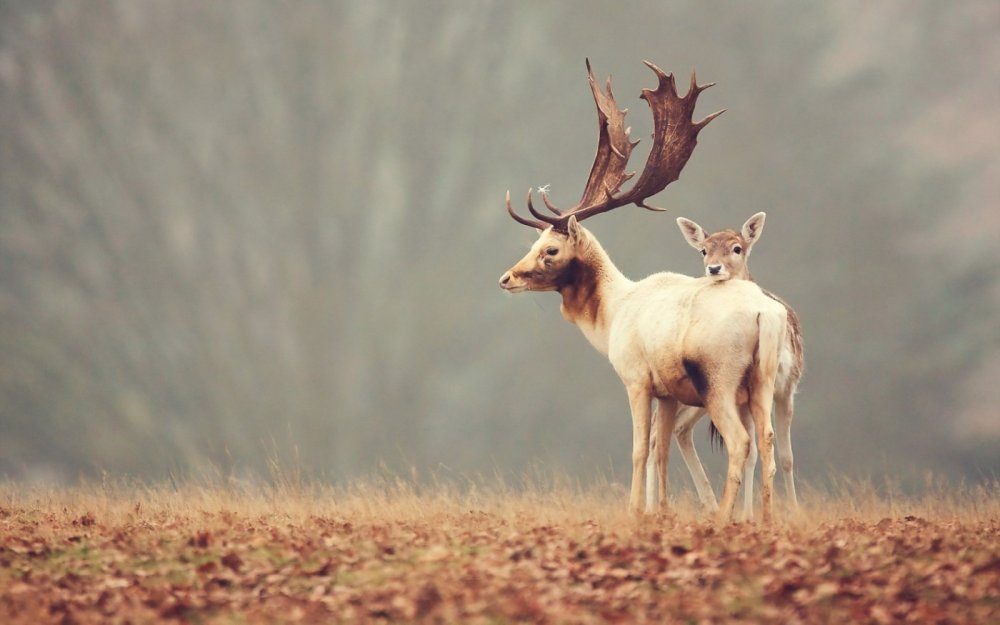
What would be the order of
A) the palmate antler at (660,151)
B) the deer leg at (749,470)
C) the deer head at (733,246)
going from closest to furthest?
the deer leg at (749,470) < the deer head at (733,246) < the palmate antler at (660,151)

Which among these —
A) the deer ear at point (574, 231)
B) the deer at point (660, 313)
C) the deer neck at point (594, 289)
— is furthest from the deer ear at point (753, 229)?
the deer ear at point (574, 231)

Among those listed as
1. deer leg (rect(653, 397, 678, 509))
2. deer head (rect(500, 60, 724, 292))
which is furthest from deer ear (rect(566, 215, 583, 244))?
deer leg (rect(653, 397, 678, 509))

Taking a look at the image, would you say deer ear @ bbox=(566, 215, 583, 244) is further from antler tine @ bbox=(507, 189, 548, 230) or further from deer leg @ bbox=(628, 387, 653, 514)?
deer leg @ bbox=(628, 387, 653, 514)

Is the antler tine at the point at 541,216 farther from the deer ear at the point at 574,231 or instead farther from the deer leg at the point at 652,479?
the deer leg at the point at 652,479

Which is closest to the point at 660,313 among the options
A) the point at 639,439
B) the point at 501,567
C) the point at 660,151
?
the point at 639,439

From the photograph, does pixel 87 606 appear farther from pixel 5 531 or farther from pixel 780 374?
pixel 780 374

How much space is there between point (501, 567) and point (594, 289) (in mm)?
5544

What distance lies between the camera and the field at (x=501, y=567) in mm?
6781

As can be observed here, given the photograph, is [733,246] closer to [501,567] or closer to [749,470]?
[749,470]

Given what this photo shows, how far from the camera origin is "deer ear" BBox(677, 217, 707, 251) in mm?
12406

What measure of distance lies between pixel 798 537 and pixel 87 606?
600 cm

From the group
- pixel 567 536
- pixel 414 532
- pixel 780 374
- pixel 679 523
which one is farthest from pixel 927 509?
pixel 414 532

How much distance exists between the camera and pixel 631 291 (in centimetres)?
1237

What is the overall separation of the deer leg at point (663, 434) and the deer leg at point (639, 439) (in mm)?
227
